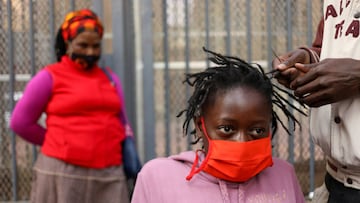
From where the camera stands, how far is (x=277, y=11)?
4.09 m

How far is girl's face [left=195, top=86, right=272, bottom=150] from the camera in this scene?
1.85 meters

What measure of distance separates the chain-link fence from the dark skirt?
0.74 metres

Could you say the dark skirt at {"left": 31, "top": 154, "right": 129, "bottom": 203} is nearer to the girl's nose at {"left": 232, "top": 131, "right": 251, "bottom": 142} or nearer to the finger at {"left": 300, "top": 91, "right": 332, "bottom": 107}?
the girl's nose at {"left": 232, "top": 131, "right": 251, "bottom": 142}

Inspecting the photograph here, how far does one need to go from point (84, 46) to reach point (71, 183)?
79 cm

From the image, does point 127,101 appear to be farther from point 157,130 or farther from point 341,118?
point 341,118

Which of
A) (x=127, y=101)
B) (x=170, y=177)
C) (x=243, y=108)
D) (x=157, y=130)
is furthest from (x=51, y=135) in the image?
(x=243, y=108)

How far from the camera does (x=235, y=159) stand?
6.11ft

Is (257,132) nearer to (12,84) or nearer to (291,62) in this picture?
(291,62)

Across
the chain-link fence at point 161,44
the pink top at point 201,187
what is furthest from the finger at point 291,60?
the chain-link fence at point 161,44

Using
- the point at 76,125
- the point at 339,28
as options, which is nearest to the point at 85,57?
the point at 76,125

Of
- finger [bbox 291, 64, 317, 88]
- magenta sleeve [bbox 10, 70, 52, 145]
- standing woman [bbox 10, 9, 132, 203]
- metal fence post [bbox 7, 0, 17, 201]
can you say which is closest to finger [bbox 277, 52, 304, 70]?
finger [bbox 291, 64, 317, 88]

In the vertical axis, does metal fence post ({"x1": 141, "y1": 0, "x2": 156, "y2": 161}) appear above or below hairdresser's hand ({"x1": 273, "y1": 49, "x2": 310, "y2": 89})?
below

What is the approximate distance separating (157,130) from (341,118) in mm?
2485

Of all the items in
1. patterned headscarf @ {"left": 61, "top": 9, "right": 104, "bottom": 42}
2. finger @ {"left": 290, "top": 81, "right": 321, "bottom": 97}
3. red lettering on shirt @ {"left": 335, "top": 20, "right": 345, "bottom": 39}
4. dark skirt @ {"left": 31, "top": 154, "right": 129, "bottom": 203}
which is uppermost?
red lettering on shirt @ {"left": 335, "top": 20, "right": 345, "bottom": 39}
